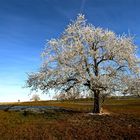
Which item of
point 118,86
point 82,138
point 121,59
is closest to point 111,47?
point 121,59

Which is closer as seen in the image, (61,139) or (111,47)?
(61,139)

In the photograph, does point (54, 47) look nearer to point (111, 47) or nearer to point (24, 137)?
point (111, 47)

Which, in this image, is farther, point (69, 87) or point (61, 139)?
point (69, 87)

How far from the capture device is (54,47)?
49031 millimetres

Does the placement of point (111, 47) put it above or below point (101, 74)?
above

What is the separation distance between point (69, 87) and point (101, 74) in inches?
→ 198

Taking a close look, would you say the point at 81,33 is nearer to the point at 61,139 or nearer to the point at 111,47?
the point at 111,47

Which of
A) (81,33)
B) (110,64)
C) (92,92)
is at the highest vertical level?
(81,33)

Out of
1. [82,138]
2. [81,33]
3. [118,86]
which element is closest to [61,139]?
[82,138]

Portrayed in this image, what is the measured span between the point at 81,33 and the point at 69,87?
328 inches

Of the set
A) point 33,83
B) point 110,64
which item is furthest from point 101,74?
point 33,83

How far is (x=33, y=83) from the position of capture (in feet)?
160

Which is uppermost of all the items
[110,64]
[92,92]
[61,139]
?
[110,64]

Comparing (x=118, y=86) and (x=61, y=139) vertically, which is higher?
(x=118, y=86)
